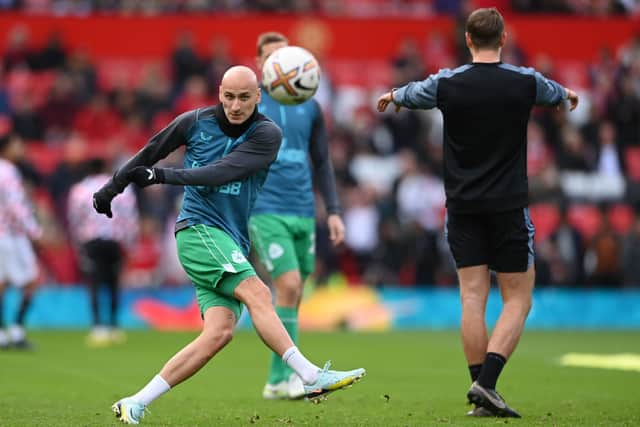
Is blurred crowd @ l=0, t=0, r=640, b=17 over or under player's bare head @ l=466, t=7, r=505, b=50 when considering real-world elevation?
over

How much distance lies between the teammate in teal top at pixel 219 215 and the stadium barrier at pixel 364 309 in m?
12.3

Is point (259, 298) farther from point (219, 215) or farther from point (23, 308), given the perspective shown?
point (23, 308)

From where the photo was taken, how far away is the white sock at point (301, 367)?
25.4ft

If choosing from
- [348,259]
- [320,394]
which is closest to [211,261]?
[320,394]

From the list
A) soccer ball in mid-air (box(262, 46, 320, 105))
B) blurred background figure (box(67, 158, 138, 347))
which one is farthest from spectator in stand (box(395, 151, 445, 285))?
soccer ball in mid-air (box(262, 46, 320, 105))

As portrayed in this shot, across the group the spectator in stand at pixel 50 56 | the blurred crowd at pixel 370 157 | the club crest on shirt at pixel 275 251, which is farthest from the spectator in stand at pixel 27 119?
the club crest on shirt at pixel 275 251

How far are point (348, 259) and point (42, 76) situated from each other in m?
7.15

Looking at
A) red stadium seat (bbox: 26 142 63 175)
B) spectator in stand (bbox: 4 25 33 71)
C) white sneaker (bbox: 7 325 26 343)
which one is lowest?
white sneaker (bbox: 7 325 26 343)

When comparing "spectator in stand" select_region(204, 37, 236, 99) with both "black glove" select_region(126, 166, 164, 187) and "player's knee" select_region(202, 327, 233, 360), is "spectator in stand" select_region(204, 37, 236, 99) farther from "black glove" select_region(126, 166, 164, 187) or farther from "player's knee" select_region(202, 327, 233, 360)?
"player's knee" select_region(202, 327, 233, 360)

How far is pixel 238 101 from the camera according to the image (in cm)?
799

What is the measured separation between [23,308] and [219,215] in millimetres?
8796

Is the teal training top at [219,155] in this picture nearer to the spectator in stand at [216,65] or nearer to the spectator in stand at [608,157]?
the spectator in stand at [216,65]

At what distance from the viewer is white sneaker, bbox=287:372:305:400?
32.9ft

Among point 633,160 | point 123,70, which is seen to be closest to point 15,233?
point 123,70
